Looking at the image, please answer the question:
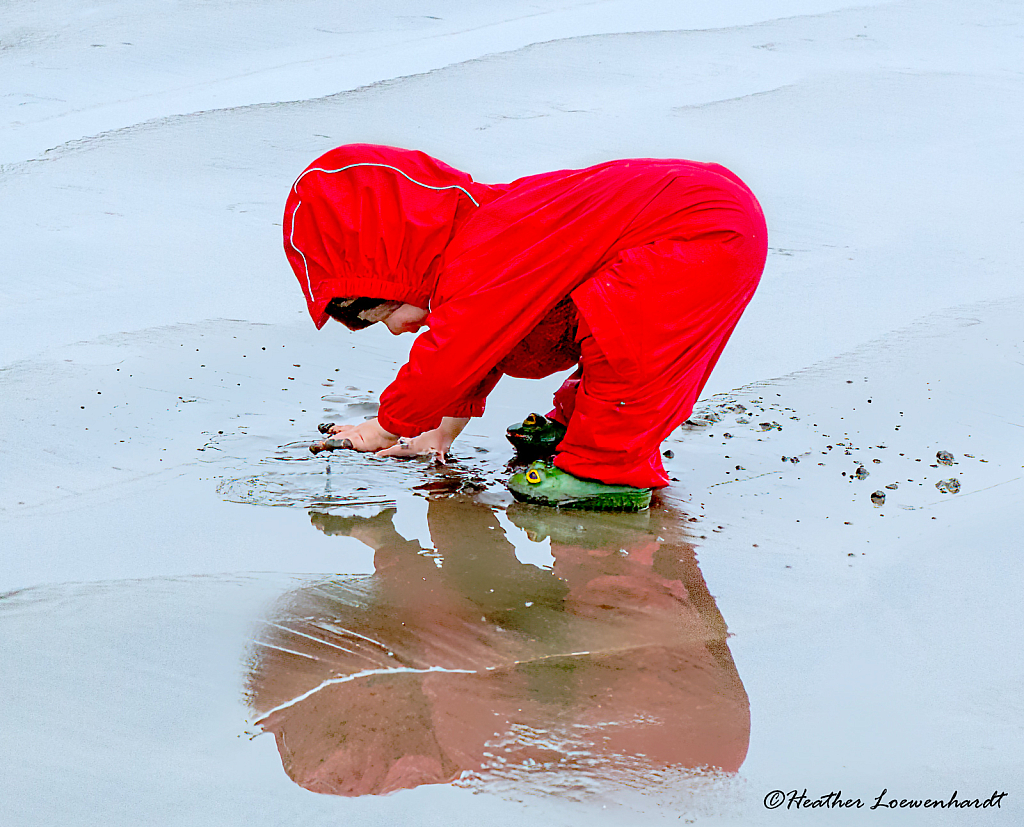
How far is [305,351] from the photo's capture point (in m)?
2.73

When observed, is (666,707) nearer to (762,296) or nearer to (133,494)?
(133,494)

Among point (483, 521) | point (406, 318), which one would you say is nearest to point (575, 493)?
point (483, 521)

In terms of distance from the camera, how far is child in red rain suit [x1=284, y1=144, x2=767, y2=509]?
1946 millimetres

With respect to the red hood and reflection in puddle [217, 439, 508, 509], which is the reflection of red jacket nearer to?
the red hood

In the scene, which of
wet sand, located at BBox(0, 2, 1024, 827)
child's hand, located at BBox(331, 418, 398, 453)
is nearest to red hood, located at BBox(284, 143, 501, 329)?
child's hand, located at BBox(331, 418, 398, 453)

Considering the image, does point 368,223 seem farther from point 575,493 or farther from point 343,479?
point 575,493

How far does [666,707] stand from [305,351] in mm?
1559

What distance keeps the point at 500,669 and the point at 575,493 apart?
2.00 ft

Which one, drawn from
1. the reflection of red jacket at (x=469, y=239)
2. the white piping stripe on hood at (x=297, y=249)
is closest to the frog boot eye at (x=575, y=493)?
the reflection of red jacket at (x=469, y=239)

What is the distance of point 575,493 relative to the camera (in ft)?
6.78

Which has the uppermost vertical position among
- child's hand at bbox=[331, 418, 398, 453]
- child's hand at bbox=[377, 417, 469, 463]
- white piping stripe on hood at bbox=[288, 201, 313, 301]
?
white piping stripe on hood at bbox=[288, 201, 313, 301]

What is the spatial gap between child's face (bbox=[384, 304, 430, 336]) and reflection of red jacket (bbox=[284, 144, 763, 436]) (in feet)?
0.15

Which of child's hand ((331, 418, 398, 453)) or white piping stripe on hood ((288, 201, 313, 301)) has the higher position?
white piping stripe on hood ((288, 201, 313, 301))

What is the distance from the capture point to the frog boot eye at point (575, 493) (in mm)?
2051
